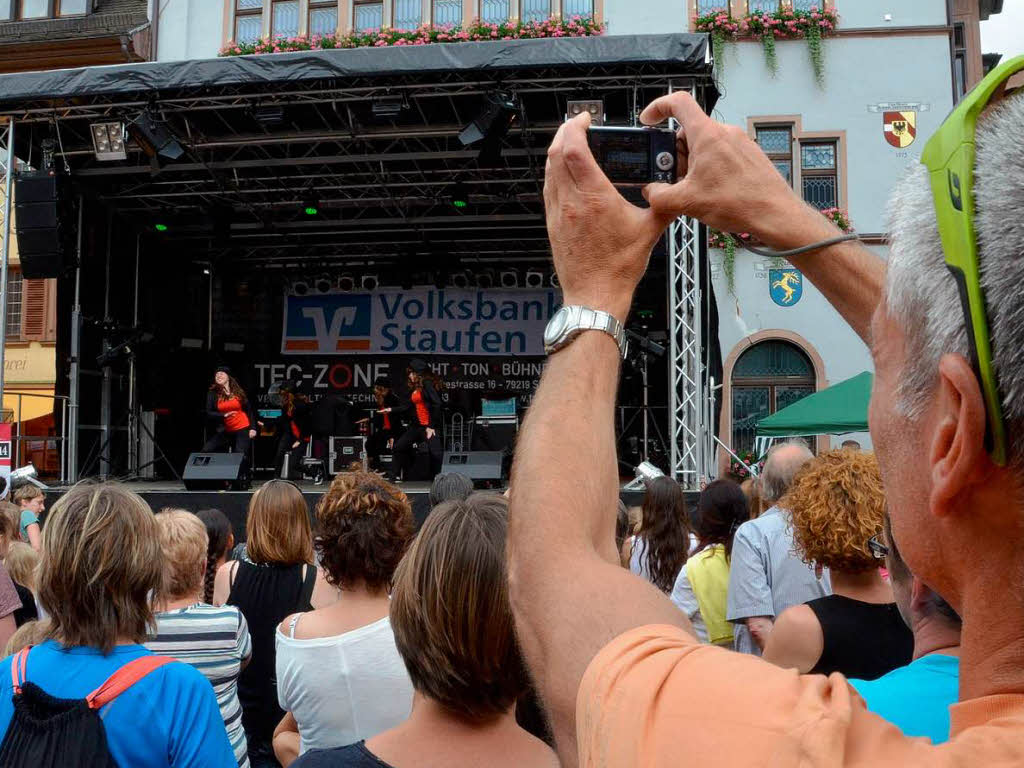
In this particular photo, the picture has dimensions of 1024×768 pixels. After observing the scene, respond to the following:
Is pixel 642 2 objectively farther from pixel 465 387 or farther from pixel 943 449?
pixel 943 449

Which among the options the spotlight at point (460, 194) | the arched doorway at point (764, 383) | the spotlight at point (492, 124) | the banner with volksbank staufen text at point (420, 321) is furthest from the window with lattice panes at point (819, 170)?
the spotlight at point (492, 124)

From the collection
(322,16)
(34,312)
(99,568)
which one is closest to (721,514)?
(99,568)

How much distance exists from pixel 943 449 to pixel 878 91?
15.8 m

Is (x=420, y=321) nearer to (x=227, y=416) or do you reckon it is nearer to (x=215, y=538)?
(x=227, y=416)

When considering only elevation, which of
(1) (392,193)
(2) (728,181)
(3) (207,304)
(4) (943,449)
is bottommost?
(4) (943,449)

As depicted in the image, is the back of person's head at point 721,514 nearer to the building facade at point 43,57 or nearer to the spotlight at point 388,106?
the spotlight at point 388,106

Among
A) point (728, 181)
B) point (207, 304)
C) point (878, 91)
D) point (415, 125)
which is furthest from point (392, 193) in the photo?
point (728, 181)

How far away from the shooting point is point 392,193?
42.7ft

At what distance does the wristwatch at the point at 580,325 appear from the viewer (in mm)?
898

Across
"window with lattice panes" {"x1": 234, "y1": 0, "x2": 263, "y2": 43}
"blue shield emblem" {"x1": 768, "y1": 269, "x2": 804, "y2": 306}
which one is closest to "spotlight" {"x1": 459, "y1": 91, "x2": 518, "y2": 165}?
"blue shield emblem" {"x1": 768, "y1": 269, "x2": 804, "y2": 306}

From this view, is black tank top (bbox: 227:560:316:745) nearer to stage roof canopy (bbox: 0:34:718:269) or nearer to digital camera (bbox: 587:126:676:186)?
digital camera (bbox: 587:126:676:186)

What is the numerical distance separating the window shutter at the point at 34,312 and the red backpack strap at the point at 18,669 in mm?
19281

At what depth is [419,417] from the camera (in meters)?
12.8

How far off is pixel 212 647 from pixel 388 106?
26.9 ft
